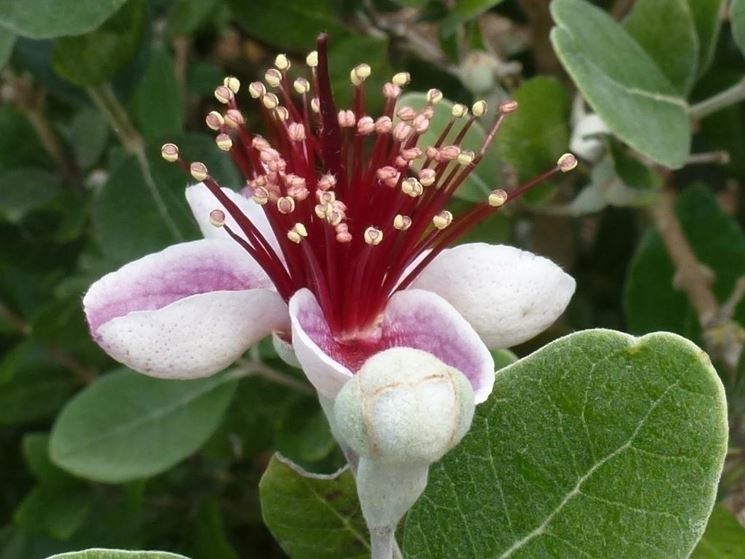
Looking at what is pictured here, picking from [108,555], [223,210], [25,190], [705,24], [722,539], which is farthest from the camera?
[25,190]

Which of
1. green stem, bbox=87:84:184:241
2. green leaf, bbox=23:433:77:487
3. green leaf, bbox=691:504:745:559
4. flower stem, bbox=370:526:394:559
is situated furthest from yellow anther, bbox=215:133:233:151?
green leaf, bbox=23:433:77:487

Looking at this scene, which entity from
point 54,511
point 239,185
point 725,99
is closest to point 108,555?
point 239,185

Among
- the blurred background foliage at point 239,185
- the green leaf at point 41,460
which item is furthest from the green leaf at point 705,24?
the green leaf at point 41,460

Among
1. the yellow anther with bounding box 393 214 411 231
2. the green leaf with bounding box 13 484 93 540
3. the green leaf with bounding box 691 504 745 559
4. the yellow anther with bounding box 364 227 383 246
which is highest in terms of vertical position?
the yellow anther with bounding box 364 227 383 246

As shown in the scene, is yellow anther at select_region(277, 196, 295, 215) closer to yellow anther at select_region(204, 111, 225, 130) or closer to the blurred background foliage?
yellow anther at select_region(204, 111, 225, 130)

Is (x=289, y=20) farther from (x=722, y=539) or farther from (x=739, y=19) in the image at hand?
(x=722, y=539)

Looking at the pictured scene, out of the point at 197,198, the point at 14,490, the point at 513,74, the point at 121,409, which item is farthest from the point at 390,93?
the point at 14,490
